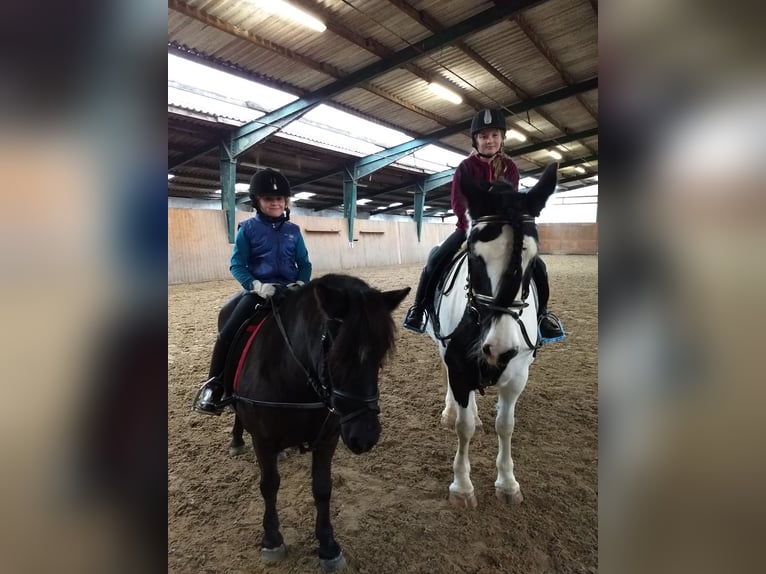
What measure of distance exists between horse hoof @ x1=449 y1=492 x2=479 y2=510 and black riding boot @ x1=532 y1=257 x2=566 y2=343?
1180 millimetres

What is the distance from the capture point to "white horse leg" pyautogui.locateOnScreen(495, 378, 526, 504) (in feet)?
7.96

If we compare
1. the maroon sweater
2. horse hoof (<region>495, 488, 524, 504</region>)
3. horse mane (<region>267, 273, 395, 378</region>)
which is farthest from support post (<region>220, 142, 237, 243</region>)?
horse hoof (<region>495, 488, 524, 504</region>)

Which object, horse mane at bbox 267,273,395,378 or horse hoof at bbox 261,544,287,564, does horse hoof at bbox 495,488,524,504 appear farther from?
horse mane at bbox 267,273,395,378

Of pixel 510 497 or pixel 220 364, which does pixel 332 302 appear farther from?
pixel 510 497

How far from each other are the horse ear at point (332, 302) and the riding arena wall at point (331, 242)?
2.81 m

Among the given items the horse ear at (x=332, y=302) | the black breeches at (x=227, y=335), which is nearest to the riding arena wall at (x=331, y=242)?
the horse ear at (x=332, y=302)

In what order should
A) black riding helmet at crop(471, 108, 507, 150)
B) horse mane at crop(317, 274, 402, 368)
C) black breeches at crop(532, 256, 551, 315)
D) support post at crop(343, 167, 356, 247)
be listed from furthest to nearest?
support post at crop(343, 167, 356, 247) → black riding helmet at crop(471, 108, 507, 150) → black breeches at crop(532, 256, 551, 315) → horse mane at crop(317, 274, 402, 368)

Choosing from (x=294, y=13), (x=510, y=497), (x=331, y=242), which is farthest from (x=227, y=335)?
(x=331, y=242)

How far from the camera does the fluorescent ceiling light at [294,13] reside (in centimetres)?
609

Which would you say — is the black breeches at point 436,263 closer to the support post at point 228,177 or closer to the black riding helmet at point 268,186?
the black riding helmet at point 268,186
